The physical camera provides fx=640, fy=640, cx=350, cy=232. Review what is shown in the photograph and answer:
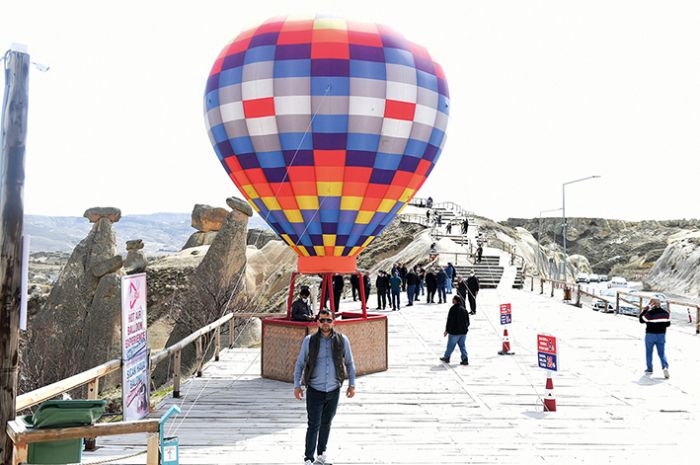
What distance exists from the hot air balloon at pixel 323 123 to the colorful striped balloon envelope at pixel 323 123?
21mm

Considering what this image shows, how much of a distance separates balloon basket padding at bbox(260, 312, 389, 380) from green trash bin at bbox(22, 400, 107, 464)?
6870mm

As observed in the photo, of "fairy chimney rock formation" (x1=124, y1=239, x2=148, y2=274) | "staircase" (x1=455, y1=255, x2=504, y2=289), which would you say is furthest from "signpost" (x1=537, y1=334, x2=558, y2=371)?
"fairy chimney rock formation" (x1=124, y1=239, x2=148, y2=274)

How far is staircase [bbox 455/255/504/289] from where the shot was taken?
35312mm

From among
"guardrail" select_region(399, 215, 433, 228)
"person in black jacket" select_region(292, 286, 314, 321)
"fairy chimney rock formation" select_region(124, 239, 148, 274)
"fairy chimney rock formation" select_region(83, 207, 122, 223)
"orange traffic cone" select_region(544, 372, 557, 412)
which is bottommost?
"orange traffic cone" select_region(544, 372, 557, 412)

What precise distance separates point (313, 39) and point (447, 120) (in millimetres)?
3727

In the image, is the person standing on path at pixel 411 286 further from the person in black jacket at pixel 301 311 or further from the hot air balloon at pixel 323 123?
the person in black jacket at pixel 301 311

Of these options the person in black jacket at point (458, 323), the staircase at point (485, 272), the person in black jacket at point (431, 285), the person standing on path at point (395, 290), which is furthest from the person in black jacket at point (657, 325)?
the staircase at point (485, 272)

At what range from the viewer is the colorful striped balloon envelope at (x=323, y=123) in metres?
12.4

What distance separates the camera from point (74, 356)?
113ft

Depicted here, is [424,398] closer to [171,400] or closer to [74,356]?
[171,400]

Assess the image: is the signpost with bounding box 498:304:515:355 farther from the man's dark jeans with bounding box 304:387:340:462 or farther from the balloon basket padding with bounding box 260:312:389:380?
the man's dark jeans with bounding box 304:387:340:462

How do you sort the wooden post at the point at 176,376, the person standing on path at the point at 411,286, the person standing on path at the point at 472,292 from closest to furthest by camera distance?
the wooden post at the point at 176,376
the person standing on path at the point at 472,292
the person standing on path at the point at 411,286

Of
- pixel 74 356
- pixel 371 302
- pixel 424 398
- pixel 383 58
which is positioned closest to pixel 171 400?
pixel 424 398

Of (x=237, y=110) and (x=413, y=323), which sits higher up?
(x=237, y=110)
